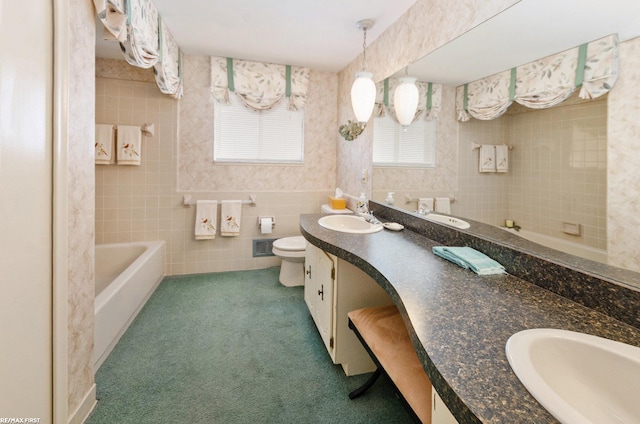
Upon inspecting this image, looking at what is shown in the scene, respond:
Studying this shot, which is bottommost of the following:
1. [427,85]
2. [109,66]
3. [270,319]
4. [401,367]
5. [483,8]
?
[270,319]

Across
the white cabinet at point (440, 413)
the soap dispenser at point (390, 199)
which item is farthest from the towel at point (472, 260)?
the soap dispenser at point (390, 199)

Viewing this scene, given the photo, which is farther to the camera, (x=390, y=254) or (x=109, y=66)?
(x=109, y=66)

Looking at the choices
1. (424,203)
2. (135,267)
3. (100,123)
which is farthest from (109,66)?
(424,203)

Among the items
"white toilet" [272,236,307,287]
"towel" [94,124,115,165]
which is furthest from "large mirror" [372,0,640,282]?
"towel" [94,124,115,165]

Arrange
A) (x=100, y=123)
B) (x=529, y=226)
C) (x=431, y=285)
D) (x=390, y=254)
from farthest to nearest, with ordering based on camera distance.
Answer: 1. (x=100, y=123)
2. (x=390, y=254)
3. (x=529, y=226)
4. (x=431, y=285)

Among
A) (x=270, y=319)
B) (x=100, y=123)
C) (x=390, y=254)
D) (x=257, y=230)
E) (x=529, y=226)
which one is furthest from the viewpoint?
(x=257, y=230)

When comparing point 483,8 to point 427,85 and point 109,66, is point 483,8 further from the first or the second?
point 109,66

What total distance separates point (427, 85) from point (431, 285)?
132 cm

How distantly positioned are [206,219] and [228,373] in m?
1.75

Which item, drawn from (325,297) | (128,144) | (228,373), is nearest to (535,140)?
(325,297)

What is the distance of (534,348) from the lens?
671 millimetres

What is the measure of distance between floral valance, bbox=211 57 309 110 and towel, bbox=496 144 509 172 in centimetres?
237

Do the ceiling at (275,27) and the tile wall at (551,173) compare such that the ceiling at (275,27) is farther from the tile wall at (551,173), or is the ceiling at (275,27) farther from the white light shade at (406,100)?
the tile wall at (551,173)

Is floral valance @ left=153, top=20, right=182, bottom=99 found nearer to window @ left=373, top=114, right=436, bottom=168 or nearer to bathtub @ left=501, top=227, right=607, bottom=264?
window @ left=373, top=114, right=436, bottom=168
